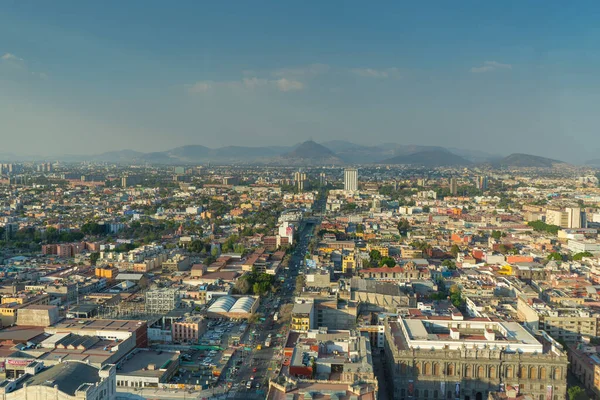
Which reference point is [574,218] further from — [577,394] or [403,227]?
[577,394]

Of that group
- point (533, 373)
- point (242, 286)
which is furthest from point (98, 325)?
point (533, 373)

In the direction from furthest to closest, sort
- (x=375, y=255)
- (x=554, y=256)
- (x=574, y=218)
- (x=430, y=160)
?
(x=430, y=160) < (x=574, y=218) < (x=554, y=256) < (x=375, y=255)

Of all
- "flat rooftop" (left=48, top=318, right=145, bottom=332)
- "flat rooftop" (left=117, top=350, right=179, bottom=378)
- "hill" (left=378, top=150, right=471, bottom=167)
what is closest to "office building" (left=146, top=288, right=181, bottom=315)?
"flat rooftop" (left=48, top=318, right=145, bottom=332)

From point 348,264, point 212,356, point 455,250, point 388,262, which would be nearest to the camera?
point 212,356

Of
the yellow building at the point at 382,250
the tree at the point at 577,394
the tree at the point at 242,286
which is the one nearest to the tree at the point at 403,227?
the yellow building at the point at 382,250

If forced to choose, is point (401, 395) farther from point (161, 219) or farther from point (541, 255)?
point (161, 219)

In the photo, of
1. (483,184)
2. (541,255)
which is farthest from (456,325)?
(483,184)

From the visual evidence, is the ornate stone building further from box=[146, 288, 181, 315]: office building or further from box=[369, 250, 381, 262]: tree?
box=[369, 250, 381, 262]: tree

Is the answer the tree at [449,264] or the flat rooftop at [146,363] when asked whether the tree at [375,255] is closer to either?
the tree at [449,264]
